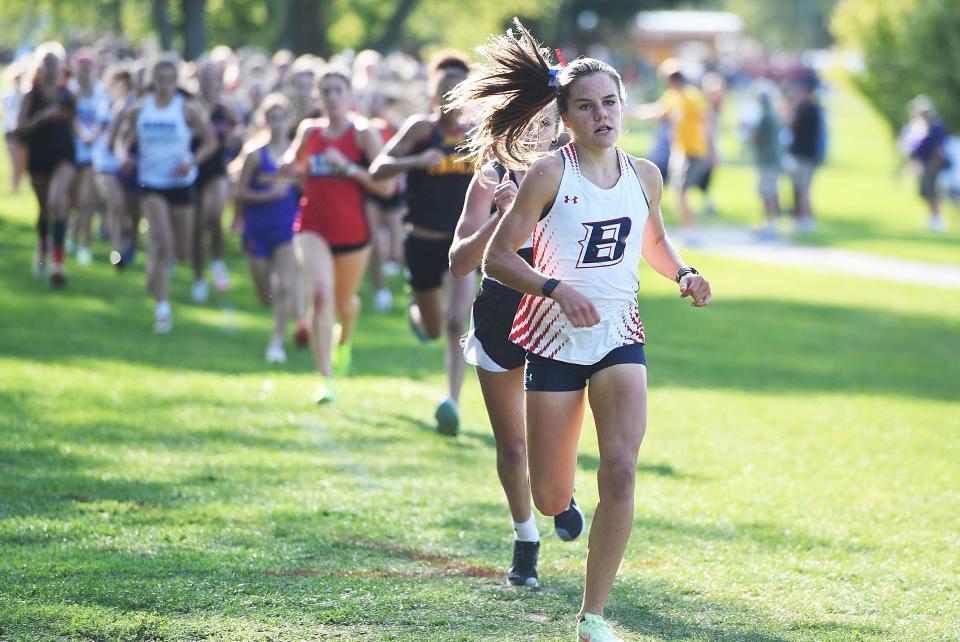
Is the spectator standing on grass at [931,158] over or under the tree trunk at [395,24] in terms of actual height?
under

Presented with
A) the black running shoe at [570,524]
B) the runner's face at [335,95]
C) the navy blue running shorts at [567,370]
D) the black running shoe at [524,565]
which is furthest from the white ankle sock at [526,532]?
the runner's face at [335,95]

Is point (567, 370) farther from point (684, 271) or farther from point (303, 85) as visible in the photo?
point (303, 85)

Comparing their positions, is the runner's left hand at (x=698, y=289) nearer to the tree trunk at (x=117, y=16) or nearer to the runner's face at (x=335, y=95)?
the runner's face at (x=335, y=95)

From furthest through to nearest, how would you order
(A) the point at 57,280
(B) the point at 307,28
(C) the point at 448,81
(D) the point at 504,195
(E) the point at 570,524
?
(B) the point at 307,28 → (A) the point at 57,280 → (C) the point at 448,81 → (E) the point at 570,524 → (D) the point at 504,195

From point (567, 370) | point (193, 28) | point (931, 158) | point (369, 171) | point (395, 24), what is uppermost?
point (395, 24)

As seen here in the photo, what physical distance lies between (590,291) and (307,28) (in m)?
23.8

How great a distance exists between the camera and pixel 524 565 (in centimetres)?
598

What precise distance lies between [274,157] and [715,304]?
6.80m

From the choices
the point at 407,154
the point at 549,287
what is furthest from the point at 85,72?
the point at 549,287

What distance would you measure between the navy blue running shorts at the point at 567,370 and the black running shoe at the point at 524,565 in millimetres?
987

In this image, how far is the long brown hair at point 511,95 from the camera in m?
5.58

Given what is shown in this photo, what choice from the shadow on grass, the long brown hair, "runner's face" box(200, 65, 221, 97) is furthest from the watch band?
the shadow on grass

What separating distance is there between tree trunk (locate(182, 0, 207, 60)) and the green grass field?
399 inches

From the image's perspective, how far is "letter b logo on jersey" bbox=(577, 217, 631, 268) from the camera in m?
5.14
